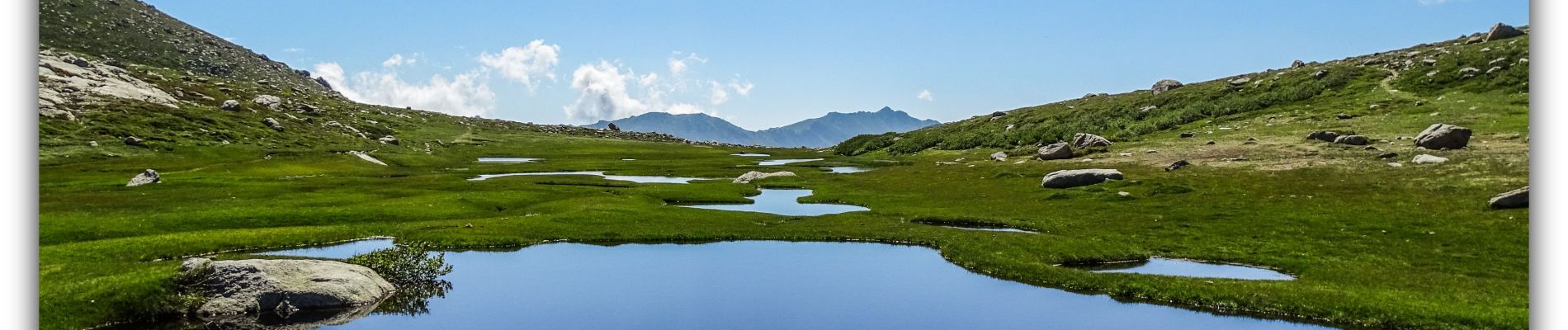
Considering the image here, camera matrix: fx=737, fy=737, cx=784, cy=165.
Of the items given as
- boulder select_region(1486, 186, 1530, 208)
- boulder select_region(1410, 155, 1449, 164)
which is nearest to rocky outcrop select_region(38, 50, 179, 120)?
boulder select_region(1486, 186, 1530, 208)

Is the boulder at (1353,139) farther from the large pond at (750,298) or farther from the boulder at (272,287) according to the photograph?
the boulder at (272,287)

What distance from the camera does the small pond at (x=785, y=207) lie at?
71.4 meters

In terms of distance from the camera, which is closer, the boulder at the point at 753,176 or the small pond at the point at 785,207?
the small pond at the point at 785,207

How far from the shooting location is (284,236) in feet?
158

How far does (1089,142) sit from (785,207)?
66.0 m

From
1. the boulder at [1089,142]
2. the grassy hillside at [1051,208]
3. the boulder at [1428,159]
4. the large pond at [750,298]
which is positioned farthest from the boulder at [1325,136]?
the large pond at [750,298]

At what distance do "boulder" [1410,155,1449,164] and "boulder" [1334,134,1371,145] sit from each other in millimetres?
16581

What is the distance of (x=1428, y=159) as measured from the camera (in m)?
65.9

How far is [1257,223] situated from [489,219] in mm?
57563

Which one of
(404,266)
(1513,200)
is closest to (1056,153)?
(1513,200)

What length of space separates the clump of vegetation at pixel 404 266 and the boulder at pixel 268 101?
187839 mm

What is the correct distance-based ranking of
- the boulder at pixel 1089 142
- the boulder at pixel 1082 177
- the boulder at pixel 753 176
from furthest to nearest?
the boulder at pixel 1089 142, the boulder at pixel 753 176, the boulder at pixel 1082 177

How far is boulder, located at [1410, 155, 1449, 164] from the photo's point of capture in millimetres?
64438

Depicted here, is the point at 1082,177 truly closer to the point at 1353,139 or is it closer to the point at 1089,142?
the point at 1353,139
